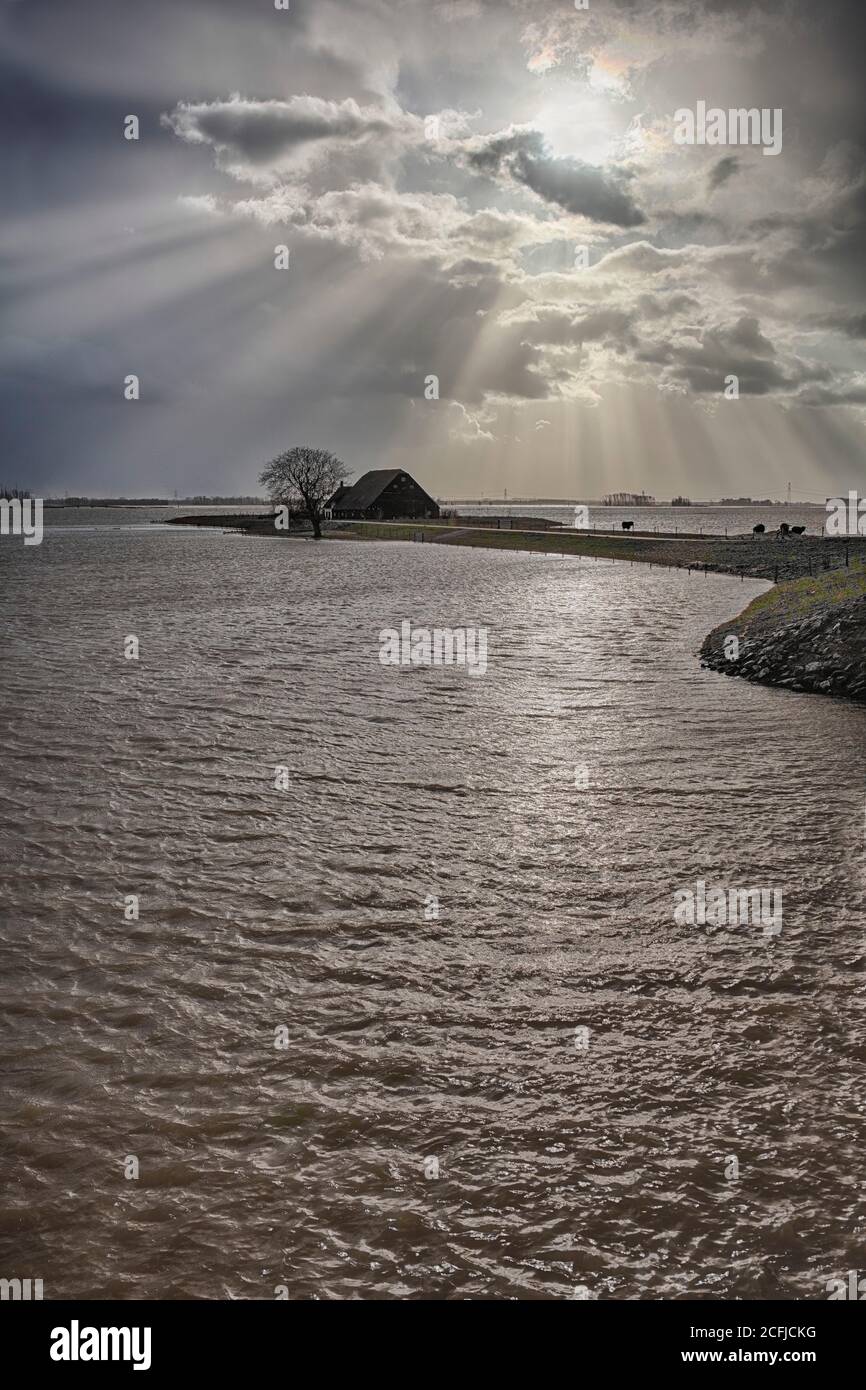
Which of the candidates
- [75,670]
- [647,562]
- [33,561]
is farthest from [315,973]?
[33,561]

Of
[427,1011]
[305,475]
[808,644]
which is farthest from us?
[305,475]

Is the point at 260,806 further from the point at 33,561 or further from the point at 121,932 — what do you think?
the point at 33,561

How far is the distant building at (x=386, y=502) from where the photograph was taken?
5586 inches

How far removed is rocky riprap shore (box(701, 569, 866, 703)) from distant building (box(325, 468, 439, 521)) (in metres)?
120

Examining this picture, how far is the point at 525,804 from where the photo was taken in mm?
12008

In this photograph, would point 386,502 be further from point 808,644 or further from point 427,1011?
point 427,1011

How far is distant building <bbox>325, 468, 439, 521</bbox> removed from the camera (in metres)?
142

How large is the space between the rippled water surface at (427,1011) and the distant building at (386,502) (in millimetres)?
129072

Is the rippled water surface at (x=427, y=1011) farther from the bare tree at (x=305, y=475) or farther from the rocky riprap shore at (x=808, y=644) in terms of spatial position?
the bare tree at (x=305, y=475)

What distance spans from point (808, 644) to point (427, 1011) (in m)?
18.6

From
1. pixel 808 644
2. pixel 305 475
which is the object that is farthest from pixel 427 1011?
pixel 305 475

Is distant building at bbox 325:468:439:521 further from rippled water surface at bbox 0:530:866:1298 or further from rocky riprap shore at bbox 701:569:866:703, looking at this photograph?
rippled water surface at bbox 0:530:866:1298

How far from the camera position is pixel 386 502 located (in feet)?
466

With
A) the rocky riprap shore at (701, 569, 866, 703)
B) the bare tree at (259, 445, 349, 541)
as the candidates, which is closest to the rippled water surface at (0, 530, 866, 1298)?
the rocky riprap shore at (701, 569, 866, 703)
